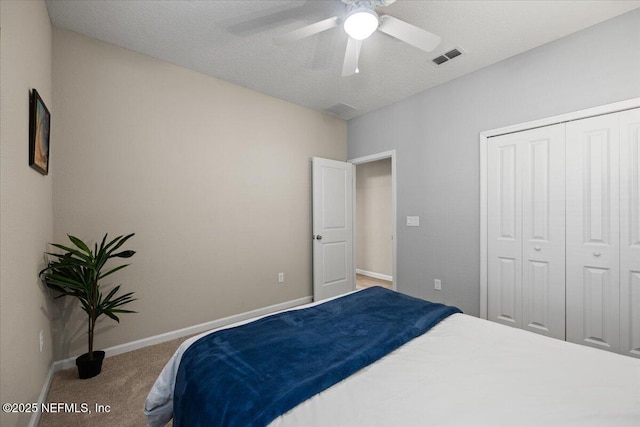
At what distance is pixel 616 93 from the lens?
7.03ft

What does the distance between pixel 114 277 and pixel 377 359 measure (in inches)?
94.1

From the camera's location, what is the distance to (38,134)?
1708 millimetres

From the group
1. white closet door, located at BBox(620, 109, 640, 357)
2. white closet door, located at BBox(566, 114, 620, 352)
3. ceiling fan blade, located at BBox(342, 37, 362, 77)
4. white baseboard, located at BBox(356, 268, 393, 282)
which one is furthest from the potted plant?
white baseboard, located at BBox(356, 268, 393, 282)

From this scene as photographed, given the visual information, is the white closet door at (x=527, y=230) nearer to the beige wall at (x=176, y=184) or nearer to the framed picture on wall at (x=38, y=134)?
the beige wall at (x=176, y=184)

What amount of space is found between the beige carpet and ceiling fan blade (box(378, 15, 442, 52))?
2894 millimetres

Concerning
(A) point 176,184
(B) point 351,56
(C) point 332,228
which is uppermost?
(B) point 351,56

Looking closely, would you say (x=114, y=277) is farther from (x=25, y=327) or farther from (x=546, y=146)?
(x=546, y=146)

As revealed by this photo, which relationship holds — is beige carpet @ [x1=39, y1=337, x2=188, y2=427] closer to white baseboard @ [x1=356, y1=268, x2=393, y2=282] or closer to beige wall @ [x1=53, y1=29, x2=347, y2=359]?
beige wall @ [x1=53, y1=29, x2=347, y2=359]

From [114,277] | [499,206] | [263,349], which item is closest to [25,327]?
[114,277]

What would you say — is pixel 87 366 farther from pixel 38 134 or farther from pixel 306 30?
pixel 306 30

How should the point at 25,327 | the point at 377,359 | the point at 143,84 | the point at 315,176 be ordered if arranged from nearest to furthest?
the point at 377,359
the point at 25,327
the point at 143,84
the point at 315,176

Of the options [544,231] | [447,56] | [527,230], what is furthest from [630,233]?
[447,56]

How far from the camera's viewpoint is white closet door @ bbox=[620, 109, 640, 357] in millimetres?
2045

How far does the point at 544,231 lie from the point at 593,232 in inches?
12.4
